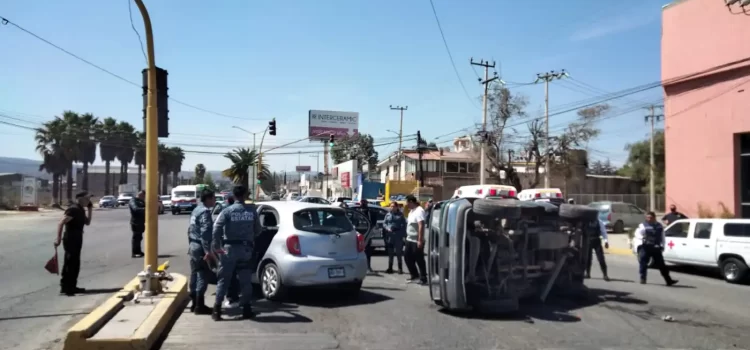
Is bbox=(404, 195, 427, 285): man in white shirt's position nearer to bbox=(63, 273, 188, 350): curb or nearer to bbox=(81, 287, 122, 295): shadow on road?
bbox=(63, 273, 188, 350): curb

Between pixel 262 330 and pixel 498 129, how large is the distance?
3881 centimetres

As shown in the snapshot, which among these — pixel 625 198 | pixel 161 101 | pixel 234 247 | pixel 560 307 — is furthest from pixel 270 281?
pixel 625 198

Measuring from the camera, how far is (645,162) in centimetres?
6141

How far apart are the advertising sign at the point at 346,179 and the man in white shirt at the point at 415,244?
5377 centimetres

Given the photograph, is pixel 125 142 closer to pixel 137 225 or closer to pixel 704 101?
pixel 137 225

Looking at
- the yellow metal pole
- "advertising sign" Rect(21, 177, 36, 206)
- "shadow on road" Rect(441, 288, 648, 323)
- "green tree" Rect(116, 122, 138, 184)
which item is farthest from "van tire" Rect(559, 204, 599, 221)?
"green tree" Rect(116, 122, 138, 184)

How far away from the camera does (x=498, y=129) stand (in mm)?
44500

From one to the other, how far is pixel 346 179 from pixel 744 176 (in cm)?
4845

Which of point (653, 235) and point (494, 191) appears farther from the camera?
point (494, 191)

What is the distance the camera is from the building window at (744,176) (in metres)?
22.6

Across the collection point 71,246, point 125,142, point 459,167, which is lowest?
point 71,246

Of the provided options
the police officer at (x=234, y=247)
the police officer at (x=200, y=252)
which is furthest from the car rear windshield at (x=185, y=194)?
the police officer at (x=234, y=247)

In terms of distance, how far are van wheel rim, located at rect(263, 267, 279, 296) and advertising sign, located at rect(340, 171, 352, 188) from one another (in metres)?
56.2

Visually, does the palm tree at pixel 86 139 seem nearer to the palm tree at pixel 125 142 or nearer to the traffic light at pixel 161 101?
the palm tree at pixel 125 142
